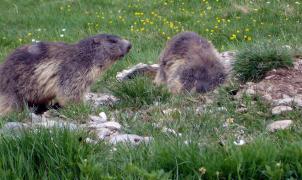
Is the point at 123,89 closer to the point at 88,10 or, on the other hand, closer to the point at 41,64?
the point at 41,64

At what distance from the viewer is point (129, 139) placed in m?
4.47

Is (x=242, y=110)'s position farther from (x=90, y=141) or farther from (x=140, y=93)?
(x=90, y=141)

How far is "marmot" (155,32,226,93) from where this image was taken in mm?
7793

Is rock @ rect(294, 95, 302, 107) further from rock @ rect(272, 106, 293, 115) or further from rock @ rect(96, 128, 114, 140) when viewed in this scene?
rock @ rect(96, 128, 114, 140)

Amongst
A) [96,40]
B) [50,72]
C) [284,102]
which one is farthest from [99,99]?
[284,102]

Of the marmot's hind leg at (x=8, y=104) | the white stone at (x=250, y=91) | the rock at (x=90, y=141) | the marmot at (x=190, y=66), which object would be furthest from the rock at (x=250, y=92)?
the marmot's hind leg at (x=8, y=104)

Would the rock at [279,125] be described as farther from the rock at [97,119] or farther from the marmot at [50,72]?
the marmot at [50,72]

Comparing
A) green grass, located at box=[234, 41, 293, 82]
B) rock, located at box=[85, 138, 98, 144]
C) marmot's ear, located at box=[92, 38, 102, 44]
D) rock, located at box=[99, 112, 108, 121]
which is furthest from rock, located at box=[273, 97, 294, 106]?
marmot's ear, located at box=[92, 38, 102, 44]

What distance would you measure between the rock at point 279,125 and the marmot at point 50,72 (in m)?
3.23

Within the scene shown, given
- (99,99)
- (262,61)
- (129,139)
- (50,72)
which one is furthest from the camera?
Answer: (99,99)

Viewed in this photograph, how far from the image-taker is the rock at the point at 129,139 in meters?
4.40

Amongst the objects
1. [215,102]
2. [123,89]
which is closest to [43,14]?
[123,89]

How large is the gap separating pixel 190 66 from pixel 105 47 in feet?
4.19

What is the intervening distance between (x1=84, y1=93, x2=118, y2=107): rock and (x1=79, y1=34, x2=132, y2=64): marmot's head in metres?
0.52
